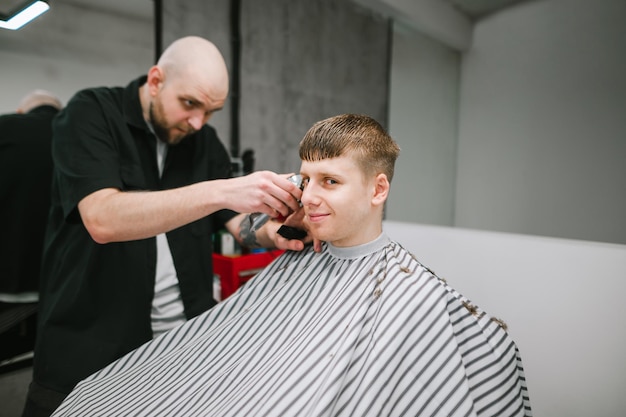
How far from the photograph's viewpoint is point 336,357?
1.04m

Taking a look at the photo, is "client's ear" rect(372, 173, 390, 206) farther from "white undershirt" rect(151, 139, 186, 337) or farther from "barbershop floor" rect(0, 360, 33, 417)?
"barbershop floor" rect(0, 360, 33, 417)

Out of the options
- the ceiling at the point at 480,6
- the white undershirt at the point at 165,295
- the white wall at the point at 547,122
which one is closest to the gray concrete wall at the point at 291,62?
the ceiling at the point at 480,6

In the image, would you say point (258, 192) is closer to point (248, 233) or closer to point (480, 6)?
point (248, 233)

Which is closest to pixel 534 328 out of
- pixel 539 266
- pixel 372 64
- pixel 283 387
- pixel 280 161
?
pixel 539 266

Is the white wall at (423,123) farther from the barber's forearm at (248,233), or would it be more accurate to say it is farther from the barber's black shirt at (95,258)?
the barber's black shirt at (95,258)

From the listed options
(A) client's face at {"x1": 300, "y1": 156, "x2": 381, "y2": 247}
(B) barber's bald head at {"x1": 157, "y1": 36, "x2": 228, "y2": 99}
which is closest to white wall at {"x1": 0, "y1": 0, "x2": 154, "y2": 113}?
(B) barber's bald head at {"x1": 157, "y1": 36, "x2": 228, "y2": 99}

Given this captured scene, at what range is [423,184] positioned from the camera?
5.36 m

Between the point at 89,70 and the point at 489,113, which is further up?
the point at 489,113

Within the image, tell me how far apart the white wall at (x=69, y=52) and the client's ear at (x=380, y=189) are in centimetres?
220

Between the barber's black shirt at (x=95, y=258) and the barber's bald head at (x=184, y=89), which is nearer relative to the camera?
the barber's black shirt at (x=95, y=258)

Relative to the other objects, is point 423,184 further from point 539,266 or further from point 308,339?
point 308,339

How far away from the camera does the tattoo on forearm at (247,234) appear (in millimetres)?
1700

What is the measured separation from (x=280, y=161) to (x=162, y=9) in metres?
1.60

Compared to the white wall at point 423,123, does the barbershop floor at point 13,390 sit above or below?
below
